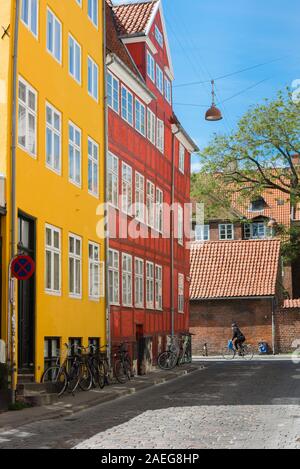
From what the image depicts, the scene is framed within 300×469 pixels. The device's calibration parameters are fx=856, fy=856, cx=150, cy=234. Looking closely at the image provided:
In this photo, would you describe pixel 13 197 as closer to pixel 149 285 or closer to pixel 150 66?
pixel 149 285

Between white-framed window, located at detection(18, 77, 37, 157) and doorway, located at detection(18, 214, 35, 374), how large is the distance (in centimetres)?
162

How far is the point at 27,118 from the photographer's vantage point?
1855cm

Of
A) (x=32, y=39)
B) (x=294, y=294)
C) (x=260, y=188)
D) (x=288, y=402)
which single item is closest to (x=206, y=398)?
(x=288, y=402)

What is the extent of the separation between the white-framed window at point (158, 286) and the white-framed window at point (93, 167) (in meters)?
8.99

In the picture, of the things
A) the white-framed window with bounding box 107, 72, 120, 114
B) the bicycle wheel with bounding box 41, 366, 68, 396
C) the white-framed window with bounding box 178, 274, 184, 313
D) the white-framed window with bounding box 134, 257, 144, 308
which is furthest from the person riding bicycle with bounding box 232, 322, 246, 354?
the bicycle wheel with bounding box 41, 366, 68, 396

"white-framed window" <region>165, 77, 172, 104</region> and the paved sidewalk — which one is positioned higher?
"white-framed window" <region>165, 77, 172, 104</region>

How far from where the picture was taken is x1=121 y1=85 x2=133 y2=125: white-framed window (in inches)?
1101

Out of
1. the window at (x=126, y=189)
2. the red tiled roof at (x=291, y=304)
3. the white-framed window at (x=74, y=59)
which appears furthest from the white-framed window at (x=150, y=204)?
the red tiled roof at (x=291, y=304)

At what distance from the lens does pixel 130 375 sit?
25328mm

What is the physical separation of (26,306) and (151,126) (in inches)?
598

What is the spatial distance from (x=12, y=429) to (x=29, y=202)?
652cm

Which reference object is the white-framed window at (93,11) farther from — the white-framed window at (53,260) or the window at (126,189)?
the white-framed window at (53,260)

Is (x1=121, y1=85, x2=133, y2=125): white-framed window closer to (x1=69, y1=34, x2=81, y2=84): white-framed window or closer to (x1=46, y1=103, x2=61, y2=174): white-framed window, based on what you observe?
(x1=69, y1=34, x2=81, y2=84): white-framed window

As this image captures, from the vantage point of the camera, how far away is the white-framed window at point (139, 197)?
2977 centimetres
